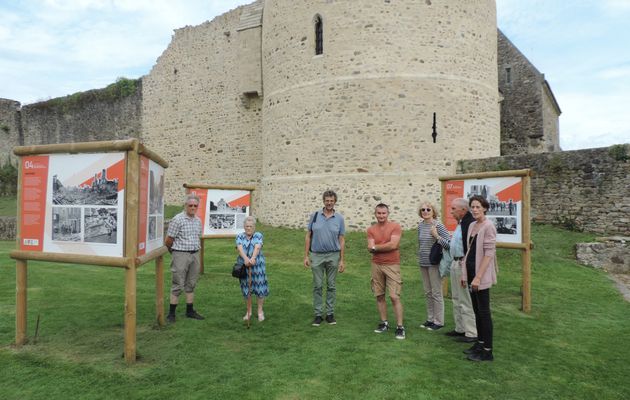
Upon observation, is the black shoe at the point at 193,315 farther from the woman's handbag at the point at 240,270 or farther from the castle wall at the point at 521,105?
the castle wall at the point at 521,105

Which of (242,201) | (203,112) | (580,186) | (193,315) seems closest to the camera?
(193,315)

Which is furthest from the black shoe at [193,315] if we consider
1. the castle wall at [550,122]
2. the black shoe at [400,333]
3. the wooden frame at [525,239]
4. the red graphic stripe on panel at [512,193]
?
the castle wall at [550,122]

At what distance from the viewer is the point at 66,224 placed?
4750mm

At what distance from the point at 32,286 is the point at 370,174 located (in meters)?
8.84

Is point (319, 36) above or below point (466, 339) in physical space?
above

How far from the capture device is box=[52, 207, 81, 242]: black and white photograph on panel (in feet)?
15.4

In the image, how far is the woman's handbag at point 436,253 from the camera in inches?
220

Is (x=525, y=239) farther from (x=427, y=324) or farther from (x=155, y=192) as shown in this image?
(x=155, y=192)

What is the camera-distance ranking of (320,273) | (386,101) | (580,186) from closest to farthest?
(320,273) < (580,186) < (386,101)

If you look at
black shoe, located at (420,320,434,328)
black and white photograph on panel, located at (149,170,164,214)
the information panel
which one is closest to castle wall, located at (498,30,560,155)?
the information panel

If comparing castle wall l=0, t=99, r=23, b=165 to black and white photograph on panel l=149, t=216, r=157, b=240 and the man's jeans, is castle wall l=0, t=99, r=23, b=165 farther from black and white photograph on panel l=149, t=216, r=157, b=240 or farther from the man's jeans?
the man's jeans

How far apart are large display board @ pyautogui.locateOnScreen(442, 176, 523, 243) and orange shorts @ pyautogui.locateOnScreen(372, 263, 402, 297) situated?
2.53 metres

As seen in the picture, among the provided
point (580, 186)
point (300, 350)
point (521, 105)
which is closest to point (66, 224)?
point (300, 350)

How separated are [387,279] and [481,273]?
1170 millimetres
